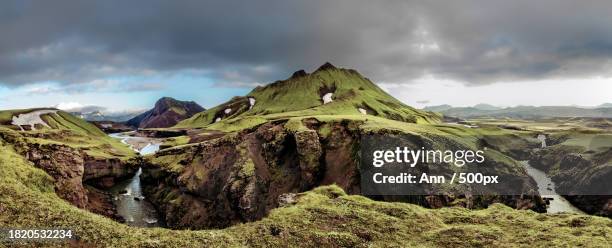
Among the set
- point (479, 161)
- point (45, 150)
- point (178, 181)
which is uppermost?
point (45, 150)

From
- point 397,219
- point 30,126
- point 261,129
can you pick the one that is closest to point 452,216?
point 397,219

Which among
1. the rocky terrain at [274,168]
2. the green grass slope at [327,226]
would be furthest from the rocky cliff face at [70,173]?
the green grass slope at [327,226]

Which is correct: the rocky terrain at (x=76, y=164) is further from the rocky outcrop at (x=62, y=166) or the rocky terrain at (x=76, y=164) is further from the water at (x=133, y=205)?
the water at (x=133, y=205)

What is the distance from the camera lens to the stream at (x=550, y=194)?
86544 millimetres

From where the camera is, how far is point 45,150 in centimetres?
5088

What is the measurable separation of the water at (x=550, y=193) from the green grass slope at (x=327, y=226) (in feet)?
190

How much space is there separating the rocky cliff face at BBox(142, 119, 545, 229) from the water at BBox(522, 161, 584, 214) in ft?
39.3

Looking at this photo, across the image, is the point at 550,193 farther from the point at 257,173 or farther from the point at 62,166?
the point at 62,166

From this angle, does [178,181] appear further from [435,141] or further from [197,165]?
[435,141]

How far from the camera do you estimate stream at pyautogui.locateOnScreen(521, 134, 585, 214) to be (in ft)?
284

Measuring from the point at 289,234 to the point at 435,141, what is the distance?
65315 millimetres

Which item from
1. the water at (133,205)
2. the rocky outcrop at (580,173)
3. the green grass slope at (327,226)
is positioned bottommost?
the water at (133,205)

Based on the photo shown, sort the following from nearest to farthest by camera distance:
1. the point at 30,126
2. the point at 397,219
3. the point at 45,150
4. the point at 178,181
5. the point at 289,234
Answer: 1. the point at 289,234
2. the point at 397,219
3. the point at 45,150
4. the point at 178,181
5. the point at 30,126

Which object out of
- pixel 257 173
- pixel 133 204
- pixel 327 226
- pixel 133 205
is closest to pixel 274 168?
pixel 257 173
